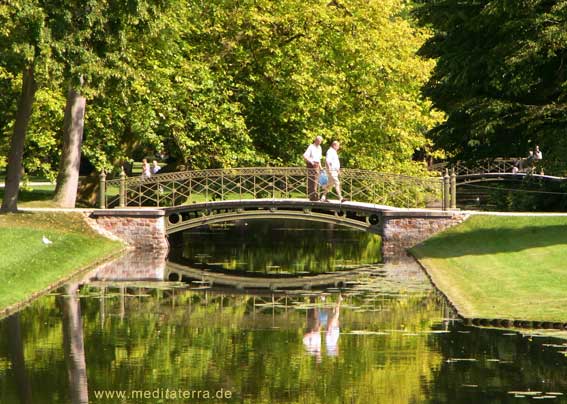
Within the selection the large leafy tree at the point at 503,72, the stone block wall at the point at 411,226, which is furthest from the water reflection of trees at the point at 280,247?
the large leafy tree at the point at 503,72

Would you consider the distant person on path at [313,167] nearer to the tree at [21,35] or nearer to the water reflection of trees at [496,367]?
the tree at [21,35]

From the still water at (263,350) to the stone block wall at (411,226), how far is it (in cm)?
948

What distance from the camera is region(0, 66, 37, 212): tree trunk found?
41.2 meters

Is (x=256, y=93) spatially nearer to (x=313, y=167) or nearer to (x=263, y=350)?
(x=313, y=167)

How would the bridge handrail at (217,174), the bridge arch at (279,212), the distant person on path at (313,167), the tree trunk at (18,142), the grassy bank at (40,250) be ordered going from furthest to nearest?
the bridge handrail at (217,174) → the bridge arch at (279,212) → the distant person on path at (313,167) → the tree trunk at (18,142) → the grassy bank at (40,250)

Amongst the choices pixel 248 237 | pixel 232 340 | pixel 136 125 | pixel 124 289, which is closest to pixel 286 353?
pixel 232 340

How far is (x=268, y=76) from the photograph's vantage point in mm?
51906

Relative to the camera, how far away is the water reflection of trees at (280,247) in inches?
1574

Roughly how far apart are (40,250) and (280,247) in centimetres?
1263

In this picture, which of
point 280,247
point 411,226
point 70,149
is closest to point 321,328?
point 411,226

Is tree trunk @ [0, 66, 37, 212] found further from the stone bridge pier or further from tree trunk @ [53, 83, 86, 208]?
tree trunk @ [53, 83, 86, 208]

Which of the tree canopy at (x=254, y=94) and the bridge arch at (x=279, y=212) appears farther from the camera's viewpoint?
the tree canopy at (x=254, y=94)

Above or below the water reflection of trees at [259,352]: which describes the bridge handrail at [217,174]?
above

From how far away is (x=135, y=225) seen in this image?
143 feet
